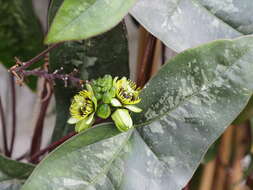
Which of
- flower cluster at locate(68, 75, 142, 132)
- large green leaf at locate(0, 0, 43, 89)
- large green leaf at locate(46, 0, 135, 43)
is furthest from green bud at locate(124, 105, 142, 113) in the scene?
large green leaf at locate(0, 0, 43, 89)

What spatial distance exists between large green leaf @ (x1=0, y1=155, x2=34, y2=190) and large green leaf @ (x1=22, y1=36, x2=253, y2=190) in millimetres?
81

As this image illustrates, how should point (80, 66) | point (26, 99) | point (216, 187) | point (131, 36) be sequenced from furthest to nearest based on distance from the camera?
point (26, 99) → point (131, 36) → point (216, 187) → point (80, 66)

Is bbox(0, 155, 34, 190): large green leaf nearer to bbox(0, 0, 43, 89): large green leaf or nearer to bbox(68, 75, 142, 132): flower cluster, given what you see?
bbox(68, 75, 142, 132): flower cluster

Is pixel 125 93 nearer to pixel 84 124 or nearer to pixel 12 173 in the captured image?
pixel 84 124

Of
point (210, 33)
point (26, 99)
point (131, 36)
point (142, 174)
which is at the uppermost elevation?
point (210, 33)

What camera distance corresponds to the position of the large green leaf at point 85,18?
301 millimetres

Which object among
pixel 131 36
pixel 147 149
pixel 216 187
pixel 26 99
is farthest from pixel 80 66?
pixel 26 99

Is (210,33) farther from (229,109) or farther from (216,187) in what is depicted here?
(216,187)

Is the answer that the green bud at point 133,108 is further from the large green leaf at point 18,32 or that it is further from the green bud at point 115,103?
the large green leaf at point 18,32

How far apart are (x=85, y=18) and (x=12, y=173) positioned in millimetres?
214

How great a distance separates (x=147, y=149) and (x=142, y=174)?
26mm

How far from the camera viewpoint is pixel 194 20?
0.38 m

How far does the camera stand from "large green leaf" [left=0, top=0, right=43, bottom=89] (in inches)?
21.9

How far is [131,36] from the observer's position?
3.25 ft
